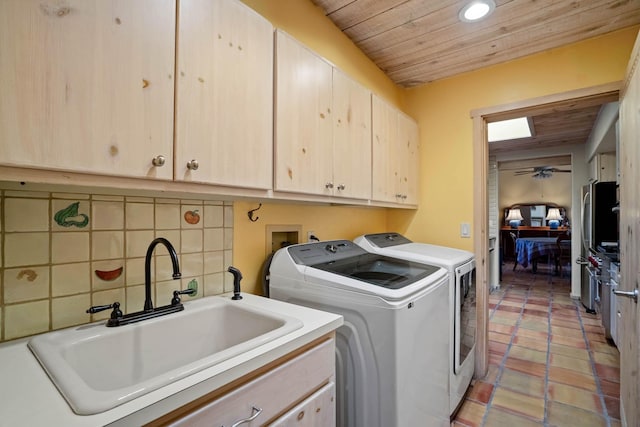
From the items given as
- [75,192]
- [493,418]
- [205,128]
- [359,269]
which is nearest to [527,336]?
[493,418]

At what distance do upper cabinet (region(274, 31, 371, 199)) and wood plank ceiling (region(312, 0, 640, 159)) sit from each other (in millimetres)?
429

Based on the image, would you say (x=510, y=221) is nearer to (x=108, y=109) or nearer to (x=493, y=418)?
(x=493, y=418)

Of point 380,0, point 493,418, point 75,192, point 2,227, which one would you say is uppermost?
point 380,0

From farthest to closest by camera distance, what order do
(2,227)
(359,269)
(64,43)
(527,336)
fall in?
(527,336) → (359,269) → (2,227) → (64,43)

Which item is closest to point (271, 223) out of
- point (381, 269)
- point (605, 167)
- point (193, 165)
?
point (381, 269)

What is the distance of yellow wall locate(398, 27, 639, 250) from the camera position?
1938 mm

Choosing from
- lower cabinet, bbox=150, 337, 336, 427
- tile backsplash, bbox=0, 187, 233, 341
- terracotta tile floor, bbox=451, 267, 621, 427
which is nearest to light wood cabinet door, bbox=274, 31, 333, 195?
tile backsplash, bbox=0, 187, 233, 341

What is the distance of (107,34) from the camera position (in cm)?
77

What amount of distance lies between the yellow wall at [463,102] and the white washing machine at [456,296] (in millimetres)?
391

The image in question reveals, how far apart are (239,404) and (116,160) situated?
69 cm

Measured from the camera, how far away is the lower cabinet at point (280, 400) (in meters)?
0.69

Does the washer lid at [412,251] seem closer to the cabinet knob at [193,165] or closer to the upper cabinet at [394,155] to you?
the upper cabinet at [394,155]

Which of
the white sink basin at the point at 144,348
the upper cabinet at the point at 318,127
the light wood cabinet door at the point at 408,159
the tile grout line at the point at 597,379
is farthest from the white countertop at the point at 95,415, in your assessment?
the tile grout line at the point at 597,379

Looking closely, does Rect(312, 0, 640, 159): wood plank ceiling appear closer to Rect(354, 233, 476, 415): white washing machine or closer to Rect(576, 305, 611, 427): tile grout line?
Rect(354, 233, 476, 415): white washing machine
